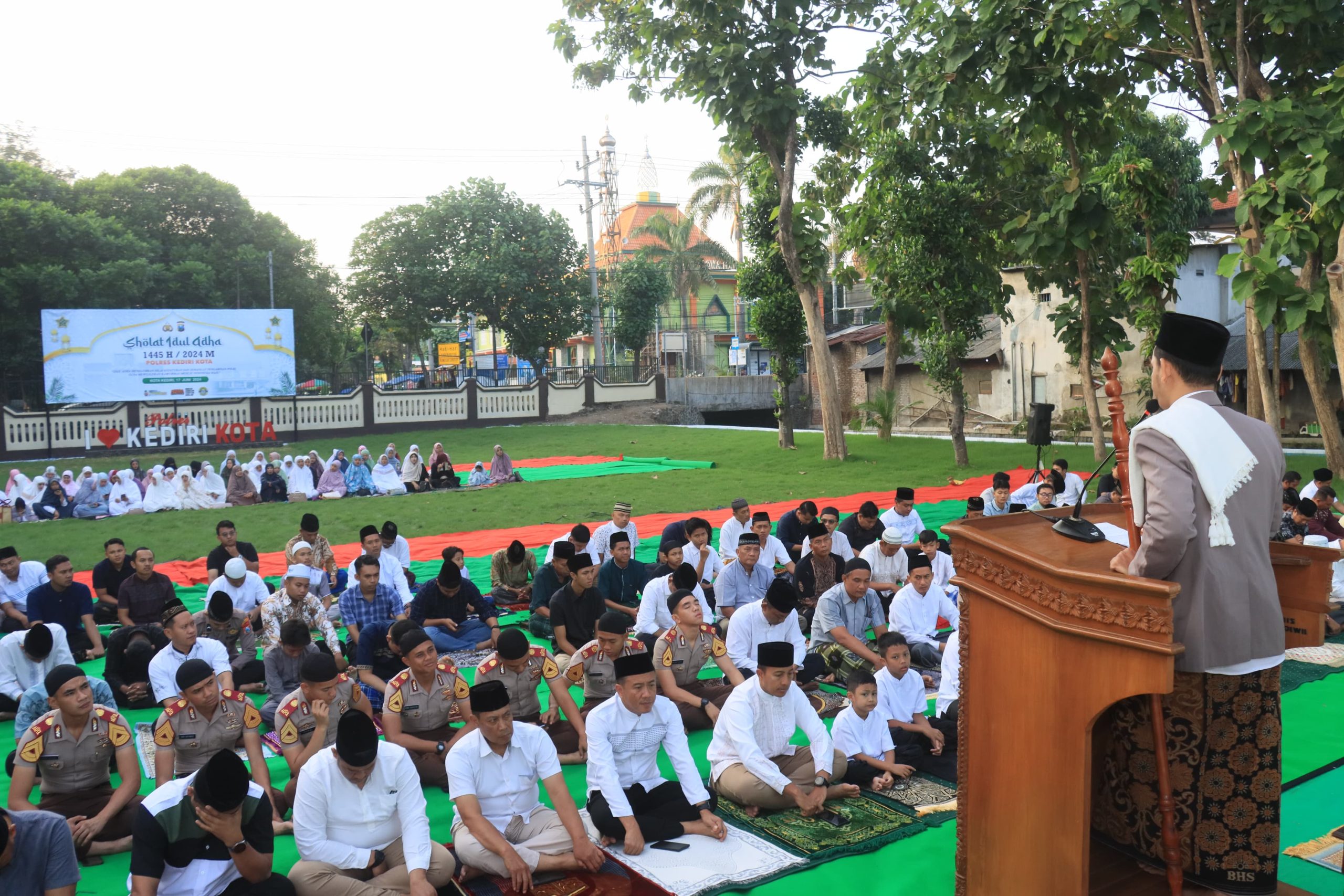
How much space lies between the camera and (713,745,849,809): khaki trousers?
4.98 m

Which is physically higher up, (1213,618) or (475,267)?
(475,267)

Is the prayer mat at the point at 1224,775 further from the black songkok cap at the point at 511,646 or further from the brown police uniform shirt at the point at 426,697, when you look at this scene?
the brown police uniform shirt at the point at 426,697

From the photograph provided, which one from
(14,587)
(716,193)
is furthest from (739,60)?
(716,193)

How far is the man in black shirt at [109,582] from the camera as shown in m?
9.06

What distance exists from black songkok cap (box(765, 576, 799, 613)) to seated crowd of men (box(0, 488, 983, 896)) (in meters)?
0.02

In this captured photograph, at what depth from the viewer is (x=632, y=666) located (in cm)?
491

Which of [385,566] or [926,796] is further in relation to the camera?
[385,566]

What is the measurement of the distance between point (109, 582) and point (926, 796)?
7645 millimetres

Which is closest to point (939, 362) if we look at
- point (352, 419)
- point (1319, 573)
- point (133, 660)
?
point (133, 660)

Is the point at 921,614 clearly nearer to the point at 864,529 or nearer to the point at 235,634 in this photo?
the point at 864,529

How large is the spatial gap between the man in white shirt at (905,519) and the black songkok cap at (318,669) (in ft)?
18.5

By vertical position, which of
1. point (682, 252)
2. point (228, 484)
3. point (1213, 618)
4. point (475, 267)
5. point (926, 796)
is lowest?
point (926, 796)

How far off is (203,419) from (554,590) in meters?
19.6

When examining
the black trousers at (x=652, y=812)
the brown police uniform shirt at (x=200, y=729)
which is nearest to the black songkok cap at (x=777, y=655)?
the black trousers at (x=652, y=812)
